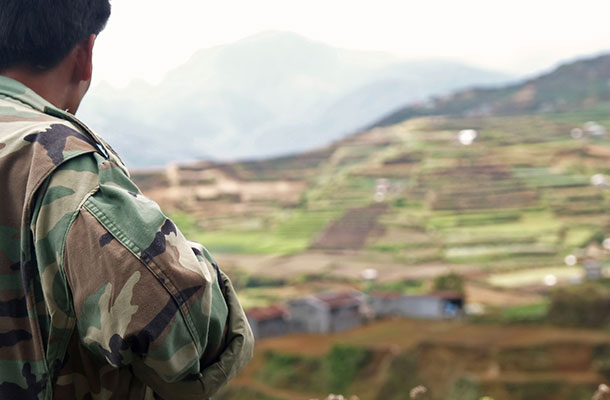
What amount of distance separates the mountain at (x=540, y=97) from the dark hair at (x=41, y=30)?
4236 cm

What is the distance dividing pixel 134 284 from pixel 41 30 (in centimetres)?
36

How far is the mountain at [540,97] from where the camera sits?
4197 cm

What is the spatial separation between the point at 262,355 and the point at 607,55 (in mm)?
34211

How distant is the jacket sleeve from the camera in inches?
28.6

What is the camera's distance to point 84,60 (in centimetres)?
94

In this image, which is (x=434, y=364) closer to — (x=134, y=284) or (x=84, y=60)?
(x=84, y=60)

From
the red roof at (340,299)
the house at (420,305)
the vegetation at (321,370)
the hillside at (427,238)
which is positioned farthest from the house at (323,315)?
the vegetation at (321,370)

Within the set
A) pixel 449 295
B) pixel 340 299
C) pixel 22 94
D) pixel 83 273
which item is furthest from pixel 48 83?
pixel 449 295

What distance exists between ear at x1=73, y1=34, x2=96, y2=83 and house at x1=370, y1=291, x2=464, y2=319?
862 inches

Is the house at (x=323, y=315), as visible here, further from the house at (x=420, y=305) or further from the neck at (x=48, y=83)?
the neck at (x=48, y=83)

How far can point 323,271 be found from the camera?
30438 mm

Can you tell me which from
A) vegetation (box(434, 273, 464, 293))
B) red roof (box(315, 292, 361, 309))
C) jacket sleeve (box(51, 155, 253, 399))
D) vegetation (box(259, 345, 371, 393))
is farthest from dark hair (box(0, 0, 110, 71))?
vegetation (box(434, 273, 464, 293))

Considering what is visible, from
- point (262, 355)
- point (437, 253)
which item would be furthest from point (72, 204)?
point (437, 253)

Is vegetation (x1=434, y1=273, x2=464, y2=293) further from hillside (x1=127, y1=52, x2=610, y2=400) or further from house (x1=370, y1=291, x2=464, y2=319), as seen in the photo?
house (x1=370, y1=291, x2=464, y2=319)
